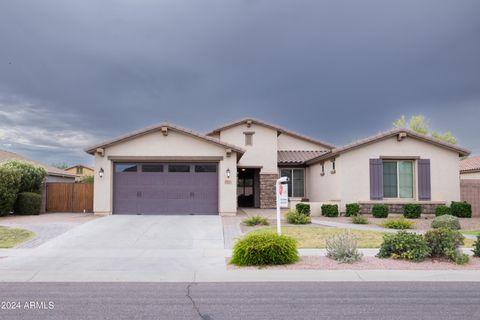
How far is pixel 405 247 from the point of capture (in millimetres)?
9781

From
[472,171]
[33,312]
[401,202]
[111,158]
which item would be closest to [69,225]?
[111,158]

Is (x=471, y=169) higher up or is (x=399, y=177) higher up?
(x=471, y=169)

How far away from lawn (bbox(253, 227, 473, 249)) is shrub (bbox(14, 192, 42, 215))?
45.2 ft

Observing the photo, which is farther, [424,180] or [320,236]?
[424,180]

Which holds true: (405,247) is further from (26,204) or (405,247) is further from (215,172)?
(26,204)

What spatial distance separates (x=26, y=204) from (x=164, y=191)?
295 inches

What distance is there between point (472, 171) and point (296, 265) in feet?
83.0

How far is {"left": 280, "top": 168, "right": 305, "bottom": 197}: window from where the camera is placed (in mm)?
25991

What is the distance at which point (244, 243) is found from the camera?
9.38m

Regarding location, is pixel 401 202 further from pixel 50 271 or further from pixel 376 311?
pixel 50 271

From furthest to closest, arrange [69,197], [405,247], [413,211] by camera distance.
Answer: [69,197]
[413,211]
[405,247]

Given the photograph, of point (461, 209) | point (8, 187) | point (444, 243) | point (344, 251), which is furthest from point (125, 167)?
point (461, 209)

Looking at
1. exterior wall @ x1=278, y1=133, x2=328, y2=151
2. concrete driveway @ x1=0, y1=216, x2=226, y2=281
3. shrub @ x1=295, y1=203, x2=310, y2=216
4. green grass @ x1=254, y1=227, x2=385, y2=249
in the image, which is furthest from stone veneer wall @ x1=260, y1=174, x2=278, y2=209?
green grass @ x1=254, y1=227, x2=385, y2=249

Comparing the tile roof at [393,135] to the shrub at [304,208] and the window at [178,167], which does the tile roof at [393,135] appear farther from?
the window at [178,167]
